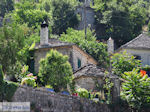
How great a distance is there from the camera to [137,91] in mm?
24766

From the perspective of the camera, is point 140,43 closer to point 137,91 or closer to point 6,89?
point 137,91

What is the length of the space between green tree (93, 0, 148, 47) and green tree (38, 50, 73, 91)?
27640 mm

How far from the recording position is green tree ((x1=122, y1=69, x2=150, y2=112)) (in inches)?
966

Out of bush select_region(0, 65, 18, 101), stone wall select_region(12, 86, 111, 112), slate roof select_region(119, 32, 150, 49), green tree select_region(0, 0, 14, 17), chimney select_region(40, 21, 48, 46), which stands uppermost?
green tree select_region(0, 0, 14, 17)

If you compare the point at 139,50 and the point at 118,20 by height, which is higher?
the point at 118,20

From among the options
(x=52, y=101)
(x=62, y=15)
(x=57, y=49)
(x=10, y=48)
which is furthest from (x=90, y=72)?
(x=62, y=15)

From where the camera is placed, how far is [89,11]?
57.1 metres

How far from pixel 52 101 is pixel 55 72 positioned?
110 inches

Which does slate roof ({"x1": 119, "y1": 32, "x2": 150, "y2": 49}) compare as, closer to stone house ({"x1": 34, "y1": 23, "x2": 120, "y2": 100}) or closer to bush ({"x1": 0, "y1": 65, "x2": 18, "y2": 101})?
stone house ({"x1": 34, "y1": 23, "x2": 120, "y2": 100})

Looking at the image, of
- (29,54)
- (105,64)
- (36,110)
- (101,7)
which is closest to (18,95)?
(36,110)

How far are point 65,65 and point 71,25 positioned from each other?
2916cm

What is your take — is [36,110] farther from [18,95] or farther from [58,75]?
[58,75]

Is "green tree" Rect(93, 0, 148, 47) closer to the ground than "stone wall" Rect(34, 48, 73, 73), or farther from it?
farther from it

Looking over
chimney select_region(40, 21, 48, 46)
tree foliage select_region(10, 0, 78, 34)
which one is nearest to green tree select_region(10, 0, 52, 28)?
tree foliage select_region(10, 0, 78, 34)
